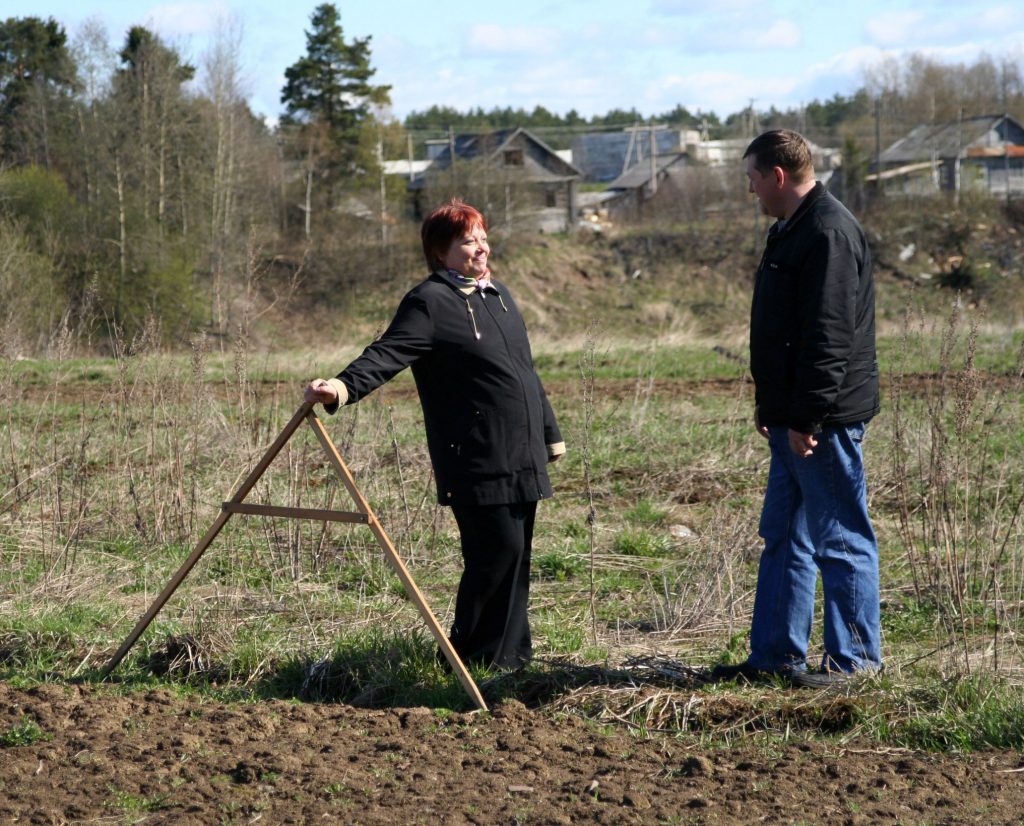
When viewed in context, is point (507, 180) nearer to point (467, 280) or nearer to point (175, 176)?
point (175, 176)

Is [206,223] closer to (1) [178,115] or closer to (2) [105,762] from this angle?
(1) [178,115]

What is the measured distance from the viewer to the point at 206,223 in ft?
132

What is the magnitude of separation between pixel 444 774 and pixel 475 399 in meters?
1.48

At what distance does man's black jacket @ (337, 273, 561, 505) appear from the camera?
15.7ft

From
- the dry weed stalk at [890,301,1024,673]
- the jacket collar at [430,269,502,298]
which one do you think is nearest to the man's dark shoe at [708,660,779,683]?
the dry weed stalk at [890,301,1024,673]

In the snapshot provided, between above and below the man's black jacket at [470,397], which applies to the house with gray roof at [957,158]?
above

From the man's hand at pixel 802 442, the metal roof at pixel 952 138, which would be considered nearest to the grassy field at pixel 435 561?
the man's hand at pixel 802 442

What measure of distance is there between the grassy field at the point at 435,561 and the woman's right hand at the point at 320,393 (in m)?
1.31

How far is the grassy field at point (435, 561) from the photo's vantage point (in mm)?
5074

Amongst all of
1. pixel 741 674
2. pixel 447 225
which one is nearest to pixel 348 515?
pixel 447 225

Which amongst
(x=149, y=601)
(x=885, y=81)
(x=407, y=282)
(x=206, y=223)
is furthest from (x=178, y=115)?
(x=885, y=81)

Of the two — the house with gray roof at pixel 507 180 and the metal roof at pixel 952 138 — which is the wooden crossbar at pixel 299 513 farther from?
the metal roof at pixel 952 138

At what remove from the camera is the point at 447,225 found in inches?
191

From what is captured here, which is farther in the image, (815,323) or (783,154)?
(783,154)
